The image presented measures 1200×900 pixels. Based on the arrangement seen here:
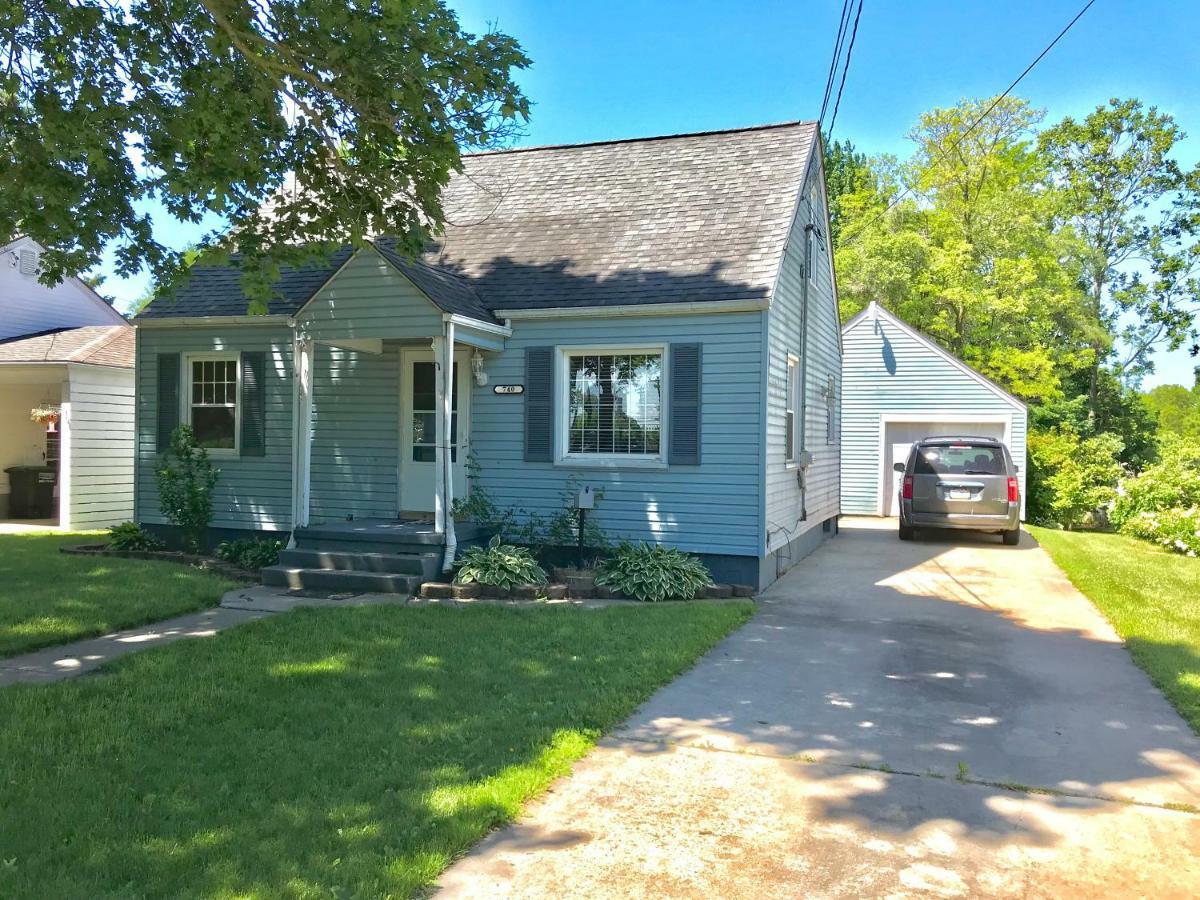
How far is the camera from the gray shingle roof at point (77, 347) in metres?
14.6

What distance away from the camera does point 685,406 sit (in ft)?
32.7

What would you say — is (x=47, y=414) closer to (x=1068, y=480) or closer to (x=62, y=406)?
(x=62, y=406)

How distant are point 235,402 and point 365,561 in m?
3.72

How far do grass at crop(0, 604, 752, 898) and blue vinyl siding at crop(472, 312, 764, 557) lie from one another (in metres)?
2.63

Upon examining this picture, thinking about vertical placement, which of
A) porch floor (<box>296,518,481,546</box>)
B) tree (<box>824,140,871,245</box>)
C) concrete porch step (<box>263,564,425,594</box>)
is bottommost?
concrete porch step (<box>263,564,425,594</box>)

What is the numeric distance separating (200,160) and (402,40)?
6.76ft

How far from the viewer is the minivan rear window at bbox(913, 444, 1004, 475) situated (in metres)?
14.2

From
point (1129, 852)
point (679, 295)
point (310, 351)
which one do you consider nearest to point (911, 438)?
point (679, 295)

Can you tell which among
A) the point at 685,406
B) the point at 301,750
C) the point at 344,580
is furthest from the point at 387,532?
the point at 301,750

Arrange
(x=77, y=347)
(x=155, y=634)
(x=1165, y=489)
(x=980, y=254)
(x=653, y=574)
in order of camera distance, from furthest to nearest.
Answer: (x=980, y=254), (x=1165, y=489), (x=77, y=347), (x=653, y=574), (x=155, y=634)

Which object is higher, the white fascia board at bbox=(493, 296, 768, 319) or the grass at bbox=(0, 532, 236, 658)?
the white fascia board at bbox=(493, 296, 768, 319)

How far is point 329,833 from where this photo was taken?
141 inches

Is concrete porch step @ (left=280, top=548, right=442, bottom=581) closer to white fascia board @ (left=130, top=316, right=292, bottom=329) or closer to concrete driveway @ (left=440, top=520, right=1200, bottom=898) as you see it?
white fascia board @ (left=130, top=316, right=292, bottom=329)

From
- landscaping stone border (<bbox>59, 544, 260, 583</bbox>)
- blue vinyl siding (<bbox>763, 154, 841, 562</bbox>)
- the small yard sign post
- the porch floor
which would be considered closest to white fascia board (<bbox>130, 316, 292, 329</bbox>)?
the porch floor
